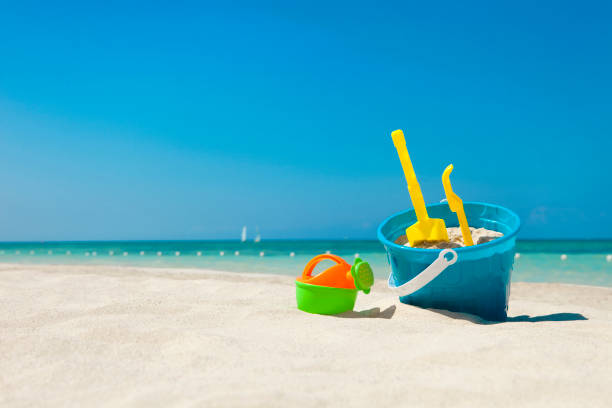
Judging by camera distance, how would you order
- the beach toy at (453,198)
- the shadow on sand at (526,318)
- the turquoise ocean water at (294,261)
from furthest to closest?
the turquoise ocean water at (294,261) → the beach toy at (453,198) → the shadow on sand at (526,318)

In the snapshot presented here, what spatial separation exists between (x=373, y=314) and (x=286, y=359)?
118cm

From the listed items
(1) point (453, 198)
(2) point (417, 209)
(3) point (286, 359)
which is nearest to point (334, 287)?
(2) point (417, 209)

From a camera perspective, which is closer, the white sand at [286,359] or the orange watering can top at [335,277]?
the white sand at [286,359]

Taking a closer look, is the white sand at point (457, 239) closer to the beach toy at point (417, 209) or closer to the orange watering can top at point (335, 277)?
the beach toy at point (417, 209)

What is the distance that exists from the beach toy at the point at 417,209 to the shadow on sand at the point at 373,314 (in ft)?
1.58

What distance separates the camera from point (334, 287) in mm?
2721

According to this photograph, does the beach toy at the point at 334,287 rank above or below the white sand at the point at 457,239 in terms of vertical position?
below

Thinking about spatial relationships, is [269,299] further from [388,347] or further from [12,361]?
[12,361]

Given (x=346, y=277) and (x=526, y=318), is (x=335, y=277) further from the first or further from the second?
(x=526, y=318)

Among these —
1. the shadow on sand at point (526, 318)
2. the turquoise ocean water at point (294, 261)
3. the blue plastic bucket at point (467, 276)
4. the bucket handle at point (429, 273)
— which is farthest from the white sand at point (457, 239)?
the turquoise ocean water at point (294, 261)

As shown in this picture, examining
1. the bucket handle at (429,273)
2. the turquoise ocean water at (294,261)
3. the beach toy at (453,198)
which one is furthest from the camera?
the turquoise ocean water at (294,261)

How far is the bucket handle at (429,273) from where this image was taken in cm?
254

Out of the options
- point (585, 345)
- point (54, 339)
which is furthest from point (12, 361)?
point (585, 345)

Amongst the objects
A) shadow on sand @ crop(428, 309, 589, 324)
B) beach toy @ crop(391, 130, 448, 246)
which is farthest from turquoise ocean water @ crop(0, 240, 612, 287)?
beach toy @ crop(391, 130, 448, 246)
